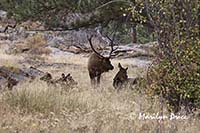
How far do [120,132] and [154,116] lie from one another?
4.51ft

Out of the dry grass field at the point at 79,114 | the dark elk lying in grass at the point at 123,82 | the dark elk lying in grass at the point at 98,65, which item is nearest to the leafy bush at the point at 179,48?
the dry grass field at the point at 79,114

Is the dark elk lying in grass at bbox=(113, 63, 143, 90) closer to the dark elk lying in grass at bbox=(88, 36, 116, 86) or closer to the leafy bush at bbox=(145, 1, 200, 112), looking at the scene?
the dark elk lying in grass at bbox=(88, 36, 116, 86)

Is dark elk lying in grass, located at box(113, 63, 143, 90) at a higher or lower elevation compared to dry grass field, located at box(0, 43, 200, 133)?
lower

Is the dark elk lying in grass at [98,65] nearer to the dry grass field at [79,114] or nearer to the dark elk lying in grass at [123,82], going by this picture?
the dark elk lying in grass at [123,82]

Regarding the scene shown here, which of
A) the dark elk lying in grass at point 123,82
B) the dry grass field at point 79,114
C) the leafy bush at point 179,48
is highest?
the leafy bush at point 179,48

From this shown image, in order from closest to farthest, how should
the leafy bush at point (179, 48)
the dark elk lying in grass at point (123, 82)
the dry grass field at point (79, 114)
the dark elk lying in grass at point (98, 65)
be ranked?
1. the dry grass field at point (79, 114)
2. the leafy bush at point (179, 48)
3. the dark elk lying in grass at point (123, 82)
4. the dark elk lying in grass at point (98, 65)

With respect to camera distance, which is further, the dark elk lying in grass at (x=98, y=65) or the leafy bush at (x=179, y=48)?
the dark elk lying in grass at (x=98, y=65)

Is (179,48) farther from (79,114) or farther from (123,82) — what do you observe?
(123,82)

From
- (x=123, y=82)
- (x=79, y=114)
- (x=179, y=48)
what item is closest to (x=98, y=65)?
(x=123, y=82)

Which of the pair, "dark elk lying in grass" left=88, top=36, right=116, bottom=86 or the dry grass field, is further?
"dark elk lying in grass" left=88, top=36, right=116, bottom=86

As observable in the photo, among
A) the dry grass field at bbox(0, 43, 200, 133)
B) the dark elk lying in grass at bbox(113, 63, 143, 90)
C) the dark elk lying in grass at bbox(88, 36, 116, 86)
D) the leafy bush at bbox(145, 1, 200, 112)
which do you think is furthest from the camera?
the dark elk lying in grass at bbox(88, 36, 116, 86)

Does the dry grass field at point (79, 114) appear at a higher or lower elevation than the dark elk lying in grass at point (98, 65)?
higher

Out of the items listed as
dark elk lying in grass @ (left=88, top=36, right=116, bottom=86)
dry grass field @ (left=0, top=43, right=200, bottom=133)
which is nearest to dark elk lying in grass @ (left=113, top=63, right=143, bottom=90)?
dark elk lying in grass @ (left=88, top=36, right=116, bottom=86)

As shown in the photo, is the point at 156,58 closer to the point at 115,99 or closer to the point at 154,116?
the point at 154,116
